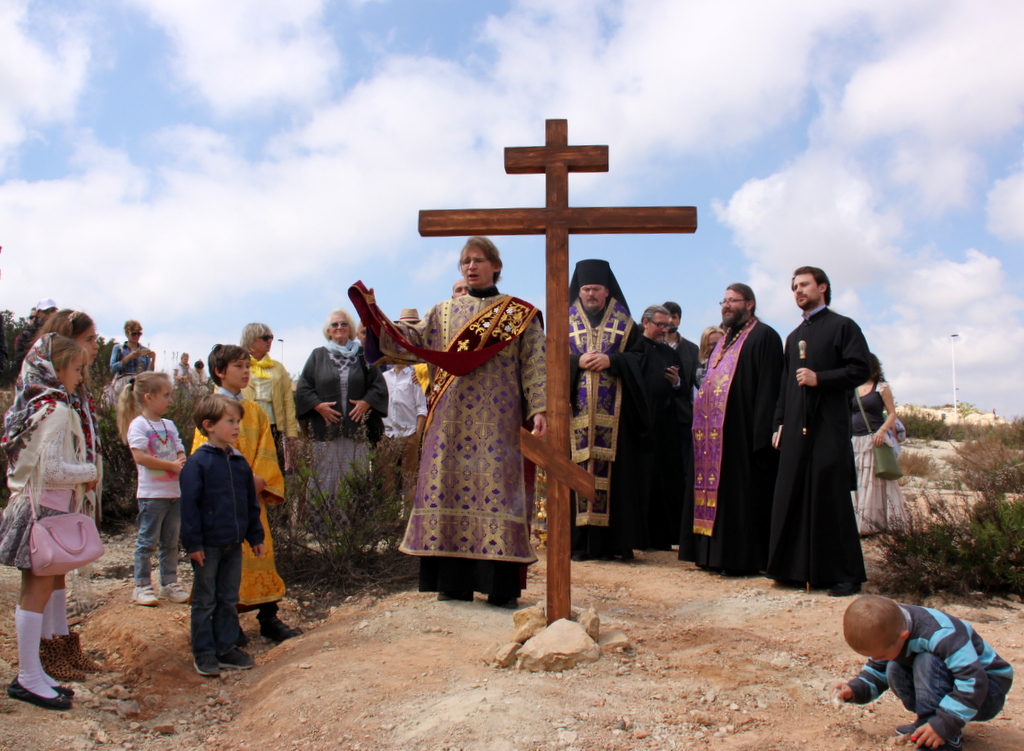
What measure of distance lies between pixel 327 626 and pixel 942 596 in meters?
3.95

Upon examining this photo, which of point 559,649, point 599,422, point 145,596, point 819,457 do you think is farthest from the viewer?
point 599,422

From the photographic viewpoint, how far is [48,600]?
12.8ft

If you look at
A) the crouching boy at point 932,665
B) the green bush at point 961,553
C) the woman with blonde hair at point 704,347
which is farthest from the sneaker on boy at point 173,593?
the woman with blonde hair at point 704,347

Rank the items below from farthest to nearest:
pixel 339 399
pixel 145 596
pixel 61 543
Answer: pixel 339 399 → pixel 145 596 → pixel 61 543

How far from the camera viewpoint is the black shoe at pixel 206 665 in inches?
171

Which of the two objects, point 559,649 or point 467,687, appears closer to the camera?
point 467,687

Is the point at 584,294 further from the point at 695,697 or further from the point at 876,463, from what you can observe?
the point at 695,697

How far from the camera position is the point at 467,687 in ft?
12.1

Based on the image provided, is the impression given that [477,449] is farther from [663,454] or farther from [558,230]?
[663,454]

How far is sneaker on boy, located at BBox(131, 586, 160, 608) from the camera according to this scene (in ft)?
18.1

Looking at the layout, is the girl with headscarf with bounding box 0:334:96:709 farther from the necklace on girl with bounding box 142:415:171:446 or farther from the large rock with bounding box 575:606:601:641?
the large rock with bounding box 575:606:601:641

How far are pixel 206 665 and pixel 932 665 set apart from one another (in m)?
3.36

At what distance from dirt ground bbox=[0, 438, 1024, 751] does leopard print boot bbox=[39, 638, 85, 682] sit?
9 centimetres

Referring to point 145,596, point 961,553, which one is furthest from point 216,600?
point 961,553
